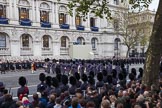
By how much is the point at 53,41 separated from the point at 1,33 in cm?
936

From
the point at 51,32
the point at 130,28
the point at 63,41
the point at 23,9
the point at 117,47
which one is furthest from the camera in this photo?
the point at 117,47

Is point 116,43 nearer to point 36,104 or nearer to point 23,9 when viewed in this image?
point 23,9

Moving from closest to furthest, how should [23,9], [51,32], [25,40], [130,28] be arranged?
[23,9], [25,40], [51,32], [130,28]

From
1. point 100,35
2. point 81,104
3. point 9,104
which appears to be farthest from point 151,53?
point 100,35

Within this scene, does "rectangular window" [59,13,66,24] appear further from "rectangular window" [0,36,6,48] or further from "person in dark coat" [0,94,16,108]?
"person in dark coat" [0,94,16,108]

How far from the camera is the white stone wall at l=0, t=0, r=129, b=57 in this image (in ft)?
127

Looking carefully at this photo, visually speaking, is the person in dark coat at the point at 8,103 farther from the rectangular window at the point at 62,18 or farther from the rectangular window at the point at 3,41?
the rectangular window at the point at 62,18

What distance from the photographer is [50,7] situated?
148 feet

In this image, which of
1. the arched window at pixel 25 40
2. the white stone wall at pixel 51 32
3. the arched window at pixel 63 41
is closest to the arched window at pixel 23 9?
the white stone wall at pixel 51 32

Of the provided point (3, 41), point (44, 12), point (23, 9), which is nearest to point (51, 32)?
point (44, 12)

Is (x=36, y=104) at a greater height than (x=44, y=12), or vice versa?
(x=44, y=12)

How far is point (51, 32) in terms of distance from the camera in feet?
145

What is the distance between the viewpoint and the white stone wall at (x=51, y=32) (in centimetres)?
3875

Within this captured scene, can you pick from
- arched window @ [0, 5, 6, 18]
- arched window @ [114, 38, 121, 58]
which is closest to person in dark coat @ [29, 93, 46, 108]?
arched window @ [0, 5, 6, 18]
